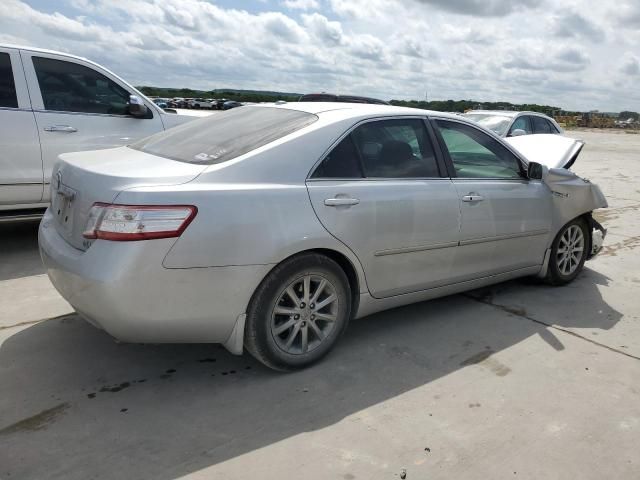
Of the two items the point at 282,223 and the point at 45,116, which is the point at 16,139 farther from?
the point at 282,223

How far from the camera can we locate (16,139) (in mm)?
5398

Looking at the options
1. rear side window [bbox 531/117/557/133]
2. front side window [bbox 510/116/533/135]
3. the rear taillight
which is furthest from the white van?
rear side window [bbox 531/117/557/133]

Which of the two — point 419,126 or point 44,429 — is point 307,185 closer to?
point 419,126

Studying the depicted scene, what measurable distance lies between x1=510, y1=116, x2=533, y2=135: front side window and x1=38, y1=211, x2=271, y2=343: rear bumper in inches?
349

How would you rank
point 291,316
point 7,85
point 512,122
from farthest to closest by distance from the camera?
1. point 512,122
2. point 7,85
3. point 291,316

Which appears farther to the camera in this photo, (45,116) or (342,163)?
(45,116)

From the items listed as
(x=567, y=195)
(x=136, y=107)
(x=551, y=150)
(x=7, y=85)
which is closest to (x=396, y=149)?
(x=567, y=195)

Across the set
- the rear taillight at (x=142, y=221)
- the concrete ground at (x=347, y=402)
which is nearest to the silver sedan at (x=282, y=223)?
the rear taillight at (x=142, y=221)

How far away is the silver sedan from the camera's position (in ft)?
9.21

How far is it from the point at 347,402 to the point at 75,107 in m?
4.45

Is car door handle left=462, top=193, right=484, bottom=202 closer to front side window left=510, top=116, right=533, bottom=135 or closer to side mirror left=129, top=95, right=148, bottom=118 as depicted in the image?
side mirror left=129, top=95, right=148, bottom=118

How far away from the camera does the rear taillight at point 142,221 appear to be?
9.00ft

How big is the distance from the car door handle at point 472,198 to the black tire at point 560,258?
A: 1.25 meters

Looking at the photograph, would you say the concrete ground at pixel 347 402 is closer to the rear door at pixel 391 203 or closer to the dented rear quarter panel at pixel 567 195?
the rear door at pixel 391 203
